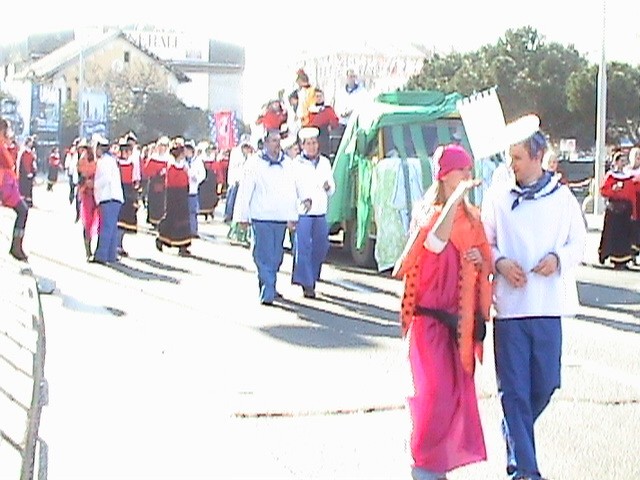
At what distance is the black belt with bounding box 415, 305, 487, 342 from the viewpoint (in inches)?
256

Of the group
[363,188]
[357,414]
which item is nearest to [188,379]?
[357,414]

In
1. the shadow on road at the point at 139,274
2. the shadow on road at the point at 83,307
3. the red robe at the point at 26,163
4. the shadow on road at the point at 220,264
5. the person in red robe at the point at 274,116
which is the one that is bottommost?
the shadow on road at the point at 220,264

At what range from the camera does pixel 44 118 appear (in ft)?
240

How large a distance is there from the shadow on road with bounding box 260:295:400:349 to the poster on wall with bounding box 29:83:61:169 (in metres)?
59.7

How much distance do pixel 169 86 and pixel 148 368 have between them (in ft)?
274

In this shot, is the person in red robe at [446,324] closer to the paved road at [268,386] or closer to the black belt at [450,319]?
the black belt at [450,319]

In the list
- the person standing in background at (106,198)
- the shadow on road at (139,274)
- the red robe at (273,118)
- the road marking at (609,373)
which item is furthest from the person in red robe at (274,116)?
the road marking at (609,373)

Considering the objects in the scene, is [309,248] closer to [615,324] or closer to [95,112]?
[615,324]

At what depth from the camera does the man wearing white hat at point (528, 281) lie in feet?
21.4

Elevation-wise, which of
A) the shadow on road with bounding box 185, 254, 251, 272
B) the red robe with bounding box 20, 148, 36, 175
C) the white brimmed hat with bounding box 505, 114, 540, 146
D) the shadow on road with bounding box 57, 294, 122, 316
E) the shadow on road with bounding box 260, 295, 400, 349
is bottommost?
the shadow on road with bounding box 185, 254, 251, 272

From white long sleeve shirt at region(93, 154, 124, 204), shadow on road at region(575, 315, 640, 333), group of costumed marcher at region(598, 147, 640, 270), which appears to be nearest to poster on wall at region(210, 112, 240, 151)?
white long sleeve shirt at region(93, 154, 124, 204)

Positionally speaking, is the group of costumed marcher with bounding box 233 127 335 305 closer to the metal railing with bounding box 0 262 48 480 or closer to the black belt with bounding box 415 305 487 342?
the black belt with bounding box 415 305 487 342

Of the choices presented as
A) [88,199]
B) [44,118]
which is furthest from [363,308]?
[44,118]

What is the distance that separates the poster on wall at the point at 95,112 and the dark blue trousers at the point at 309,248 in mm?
55340
